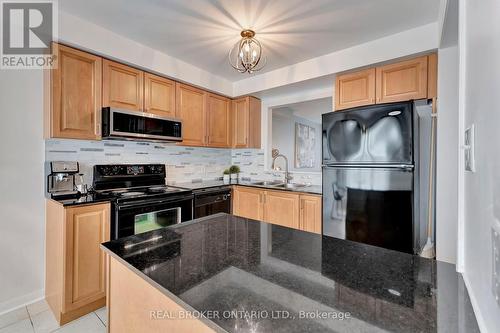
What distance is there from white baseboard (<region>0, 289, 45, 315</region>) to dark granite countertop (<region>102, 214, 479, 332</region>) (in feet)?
6.15

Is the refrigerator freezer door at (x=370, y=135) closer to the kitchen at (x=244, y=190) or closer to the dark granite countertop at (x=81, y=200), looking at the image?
the kitchen at (x=244, y=190)

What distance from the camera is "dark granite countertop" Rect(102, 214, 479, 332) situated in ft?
1.90

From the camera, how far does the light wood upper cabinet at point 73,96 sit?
2078mm

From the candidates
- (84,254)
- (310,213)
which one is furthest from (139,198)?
(310,213)

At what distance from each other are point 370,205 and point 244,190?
166cm

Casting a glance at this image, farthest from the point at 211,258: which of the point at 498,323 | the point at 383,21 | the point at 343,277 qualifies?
the point at 383,21

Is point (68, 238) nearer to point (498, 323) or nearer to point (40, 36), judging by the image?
point (40, 36)

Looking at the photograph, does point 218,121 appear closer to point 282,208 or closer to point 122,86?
point 122,86

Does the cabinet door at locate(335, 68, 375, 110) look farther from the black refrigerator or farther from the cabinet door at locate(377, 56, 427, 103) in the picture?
the black refrigerator

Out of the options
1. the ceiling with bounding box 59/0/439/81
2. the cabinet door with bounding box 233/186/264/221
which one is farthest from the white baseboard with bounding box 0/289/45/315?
the ceiling with bounding box 59/0/439/81

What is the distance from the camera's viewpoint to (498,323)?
1.63ft

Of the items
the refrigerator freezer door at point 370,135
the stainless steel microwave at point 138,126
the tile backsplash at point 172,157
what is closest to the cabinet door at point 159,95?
the stainless steel microwave at point 138,126

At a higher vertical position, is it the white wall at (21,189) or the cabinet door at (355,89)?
the cabinet door at (355,89)

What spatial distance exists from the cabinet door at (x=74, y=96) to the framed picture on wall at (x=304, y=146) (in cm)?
278
